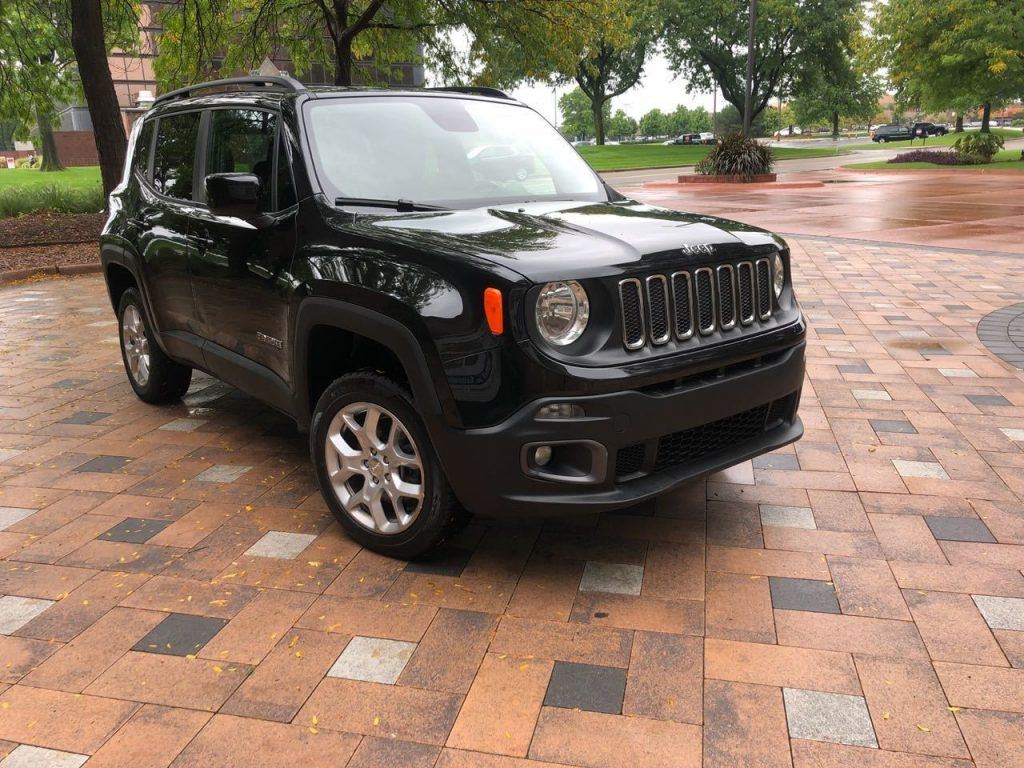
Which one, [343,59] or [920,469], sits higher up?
[343,59]

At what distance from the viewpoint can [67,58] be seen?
21484mm

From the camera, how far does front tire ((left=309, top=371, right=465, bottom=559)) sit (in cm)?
317

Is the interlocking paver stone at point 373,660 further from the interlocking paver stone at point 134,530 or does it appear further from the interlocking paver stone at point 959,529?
the interlocking paver stone at point 959,529

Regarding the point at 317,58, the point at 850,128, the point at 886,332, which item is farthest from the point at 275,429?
the point at 850,128

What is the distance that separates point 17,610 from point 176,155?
105 inches

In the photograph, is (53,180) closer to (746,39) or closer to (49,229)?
(49,229)

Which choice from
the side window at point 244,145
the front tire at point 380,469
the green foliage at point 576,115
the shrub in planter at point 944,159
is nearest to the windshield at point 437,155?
the side window at point 244,145

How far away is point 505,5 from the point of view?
1705 centimetres

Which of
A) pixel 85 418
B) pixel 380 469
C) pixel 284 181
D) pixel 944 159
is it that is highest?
pixel 284 181

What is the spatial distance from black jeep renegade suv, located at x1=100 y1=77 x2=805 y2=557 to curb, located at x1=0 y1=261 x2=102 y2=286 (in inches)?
332

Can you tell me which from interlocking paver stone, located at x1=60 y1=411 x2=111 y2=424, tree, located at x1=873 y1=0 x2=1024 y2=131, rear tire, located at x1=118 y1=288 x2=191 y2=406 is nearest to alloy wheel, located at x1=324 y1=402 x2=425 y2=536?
rear tire, located at x1=118 y1=288 x2=191 y2=406

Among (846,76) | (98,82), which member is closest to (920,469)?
(98,82)


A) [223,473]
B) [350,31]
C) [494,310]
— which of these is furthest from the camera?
[350,31]

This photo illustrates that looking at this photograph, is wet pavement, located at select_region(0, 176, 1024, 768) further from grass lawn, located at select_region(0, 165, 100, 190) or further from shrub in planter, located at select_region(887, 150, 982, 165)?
shrub in planter, located at select_region(887, 150, 982, 165)
